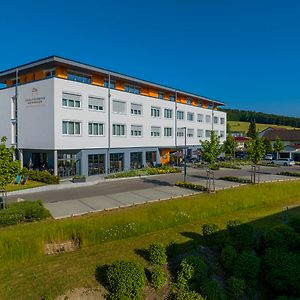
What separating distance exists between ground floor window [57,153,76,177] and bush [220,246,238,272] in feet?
83.7

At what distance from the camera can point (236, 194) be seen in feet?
67.7

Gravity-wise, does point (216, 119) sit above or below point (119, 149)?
above

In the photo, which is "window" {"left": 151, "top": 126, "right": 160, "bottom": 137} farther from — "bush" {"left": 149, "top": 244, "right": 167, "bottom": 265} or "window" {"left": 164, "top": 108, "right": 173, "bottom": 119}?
"bush" {"left": 149, "top": 244, "right": 167, "bottom": 265}

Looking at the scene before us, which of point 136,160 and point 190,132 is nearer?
point 136,160

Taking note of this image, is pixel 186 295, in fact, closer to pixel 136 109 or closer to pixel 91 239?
pixel 91 239

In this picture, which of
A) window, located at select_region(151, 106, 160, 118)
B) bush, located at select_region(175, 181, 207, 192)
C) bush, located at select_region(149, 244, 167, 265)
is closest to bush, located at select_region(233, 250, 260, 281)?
bush, located at select_region(149, 244, 167, 265)

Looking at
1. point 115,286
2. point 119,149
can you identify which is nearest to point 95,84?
point 119,149

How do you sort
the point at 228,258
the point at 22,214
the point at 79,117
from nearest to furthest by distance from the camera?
the point at 228,258 → the point at 22,214 → the point at 79,117

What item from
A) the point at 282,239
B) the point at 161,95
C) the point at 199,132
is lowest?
the point at 282,239

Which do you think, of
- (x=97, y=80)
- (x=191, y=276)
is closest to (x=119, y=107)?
(x=97, y=80)

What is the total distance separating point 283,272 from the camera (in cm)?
867

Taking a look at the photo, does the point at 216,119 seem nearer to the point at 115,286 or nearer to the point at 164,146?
the point at 164,146

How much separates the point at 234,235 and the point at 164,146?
36.9m

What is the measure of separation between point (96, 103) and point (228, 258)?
28551mm
